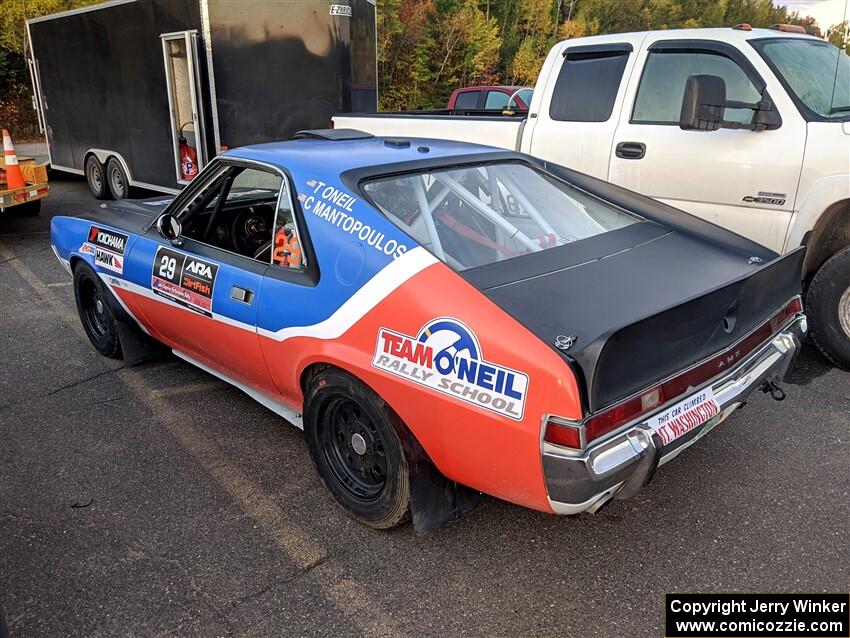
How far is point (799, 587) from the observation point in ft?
8.18

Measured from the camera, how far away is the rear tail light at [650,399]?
6.79 ft

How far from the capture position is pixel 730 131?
446cm

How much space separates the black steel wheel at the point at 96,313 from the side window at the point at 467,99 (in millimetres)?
8865

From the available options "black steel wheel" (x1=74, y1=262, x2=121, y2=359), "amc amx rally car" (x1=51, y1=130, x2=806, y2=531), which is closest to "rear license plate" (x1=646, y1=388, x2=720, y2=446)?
"amc amx rally car" (x1=51, y1=130, x2=806, y2=531)

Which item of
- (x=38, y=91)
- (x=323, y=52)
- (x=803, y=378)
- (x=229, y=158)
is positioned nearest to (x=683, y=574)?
(x=803, y=378)

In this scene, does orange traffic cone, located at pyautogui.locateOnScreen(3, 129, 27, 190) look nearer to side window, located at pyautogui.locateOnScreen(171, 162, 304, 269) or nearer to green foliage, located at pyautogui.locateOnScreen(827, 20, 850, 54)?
side window, located at pyautogui.locateOnScreen(171, 162, 304, 269)

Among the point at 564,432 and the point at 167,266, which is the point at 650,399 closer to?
the point at 564,432

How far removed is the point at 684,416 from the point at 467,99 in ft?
35.9

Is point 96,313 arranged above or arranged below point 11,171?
below

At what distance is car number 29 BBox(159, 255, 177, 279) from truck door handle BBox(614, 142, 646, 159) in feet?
10.4

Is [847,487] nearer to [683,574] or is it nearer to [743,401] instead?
[743,401]

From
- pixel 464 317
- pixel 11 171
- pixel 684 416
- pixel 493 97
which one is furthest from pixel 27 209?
pixel 684 416

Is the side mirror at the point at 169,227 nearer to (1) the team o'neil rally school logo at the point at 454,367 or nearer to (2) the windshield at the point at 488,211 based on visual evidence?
(2) the windshield at the point at 488,211

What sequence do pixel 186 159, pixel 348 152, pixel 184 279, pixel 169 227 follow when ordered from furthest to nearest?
pixel 186 159, pixel 169 227, pixel 184 279, pixel 348 152
